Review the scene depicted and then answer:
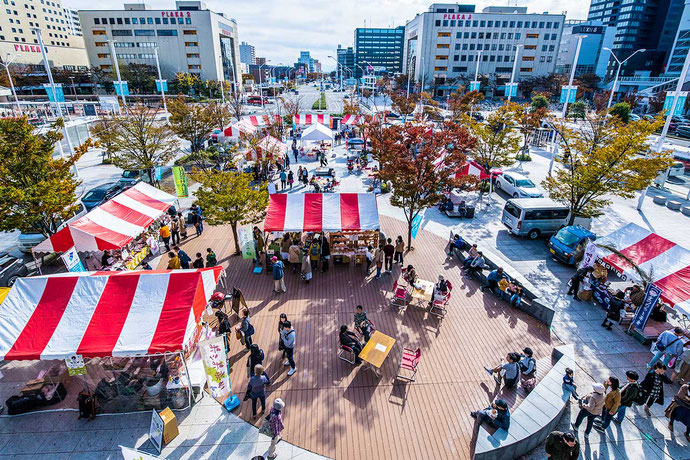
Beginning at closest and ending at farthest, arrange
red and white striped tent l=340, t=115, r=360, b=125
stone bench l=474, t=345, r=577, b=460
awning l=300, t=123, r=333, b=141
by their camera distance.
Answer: stone bench l=474, t=345, r=577, b=460, awning l=300, t=123, r=333, b=141, red and white striped tent l=340, t=115, r=360, b=125

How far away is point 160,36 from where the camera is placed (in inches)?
3561

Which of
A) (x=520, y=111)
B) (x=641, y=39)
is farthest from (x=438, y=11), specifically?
(x=520, y=111)

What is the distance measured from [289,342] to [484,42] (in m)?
110

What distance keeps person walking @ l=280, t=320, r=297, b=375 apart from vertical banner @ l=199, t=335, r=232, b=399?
1616mm

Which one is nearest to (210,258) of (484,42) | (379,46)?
(484,42)

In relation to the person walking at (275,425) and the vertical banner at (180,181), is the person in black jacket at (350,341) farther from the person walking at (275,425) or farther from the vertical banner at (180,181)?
the vertical banner at (180,181)

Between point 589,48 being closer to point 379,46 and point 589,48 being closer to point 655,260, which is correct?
point 379,46

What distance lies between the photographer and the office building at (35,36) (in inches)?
3051

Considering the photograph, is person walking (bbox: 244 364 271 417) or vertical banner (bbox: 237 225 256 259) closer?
person walking (bbox: 244 364 271 417)

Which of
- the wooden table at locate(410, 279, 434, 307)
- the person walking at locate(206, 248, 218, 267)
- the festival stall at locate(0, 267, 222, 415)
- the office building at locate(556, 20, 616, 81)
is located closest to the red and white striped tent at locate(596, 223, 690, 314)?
the wooden table at locate(410, 279, 434, 307)

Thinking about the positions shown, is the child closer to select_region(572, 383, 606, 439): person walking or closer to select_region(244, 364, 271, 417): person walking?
select_region(572, 383, 606, 439): person walking

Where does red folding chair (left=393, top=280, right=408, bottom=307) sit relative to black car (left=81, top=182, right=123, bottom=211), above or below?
below

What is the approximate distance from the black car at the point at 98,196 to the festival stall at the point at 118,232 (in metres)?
6.31

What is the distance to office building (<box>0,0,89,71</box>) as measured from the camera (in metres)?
77.5
